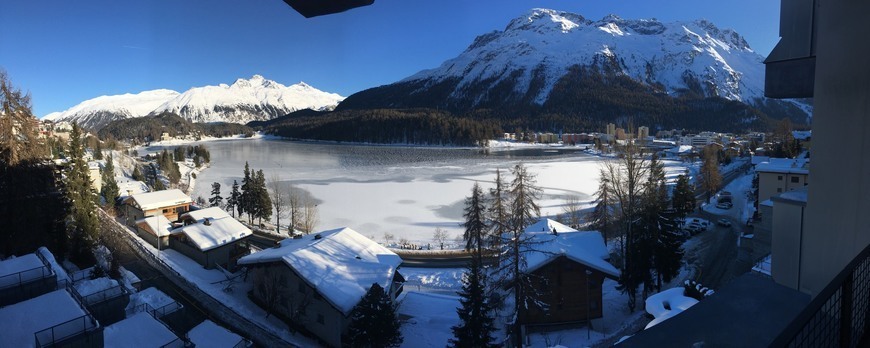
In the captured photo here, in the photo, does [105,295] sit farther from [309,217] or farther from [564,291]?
[309,217]

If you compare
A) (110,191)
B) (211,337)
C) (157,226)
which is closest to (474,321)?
(211,337)

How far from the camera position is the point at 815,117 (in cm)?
274

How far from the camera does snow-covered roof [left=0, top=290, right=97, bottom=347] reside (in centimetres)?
560

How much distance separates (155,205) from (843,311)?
105ft

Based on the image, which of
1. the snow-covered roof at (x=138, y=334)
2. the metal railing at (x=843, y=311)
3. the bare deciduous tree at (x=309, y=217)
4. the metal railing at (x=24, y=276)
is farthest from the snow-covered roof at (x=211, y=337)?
the bare deciduous tree at (x=309, y=217)

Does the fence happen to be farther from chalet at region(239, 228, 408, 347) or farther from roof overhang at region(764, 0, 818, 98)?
roof overhang at region(764, 0, 818, 98)

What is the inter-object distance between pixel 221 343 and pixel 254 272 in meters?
5.45

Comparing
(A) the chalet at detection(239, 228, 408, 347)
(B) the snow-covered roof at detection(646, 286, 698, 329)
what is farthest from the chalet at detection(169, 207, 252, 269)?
(B) the snow-covered roof at detection(646, 286, 698, 329)

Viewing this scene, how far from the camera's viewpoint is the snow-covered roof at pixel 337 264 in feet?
43.5

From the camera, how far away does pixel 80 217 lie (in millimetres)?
15938

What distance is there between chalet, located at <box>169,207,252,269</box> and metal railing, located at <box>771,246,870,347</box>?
2119 cm

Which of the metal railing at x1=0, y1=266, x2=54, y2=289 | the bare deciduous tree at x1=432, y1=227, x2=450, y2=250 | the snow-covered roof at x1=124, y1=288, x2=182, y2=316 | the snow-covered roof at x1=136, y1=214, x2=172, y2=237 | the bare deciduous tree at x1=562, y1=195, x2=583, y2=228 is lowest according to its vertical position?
the bare deciduous tree at x1=432, y1=227, x2=450, y2=250

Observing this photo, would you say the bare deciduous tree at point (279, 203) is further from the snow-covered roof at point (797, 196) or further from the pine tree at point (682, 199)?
the snow-covered roof at point (797, 196)

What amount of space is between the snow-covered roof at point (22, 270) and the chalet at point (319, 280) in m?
6.53
